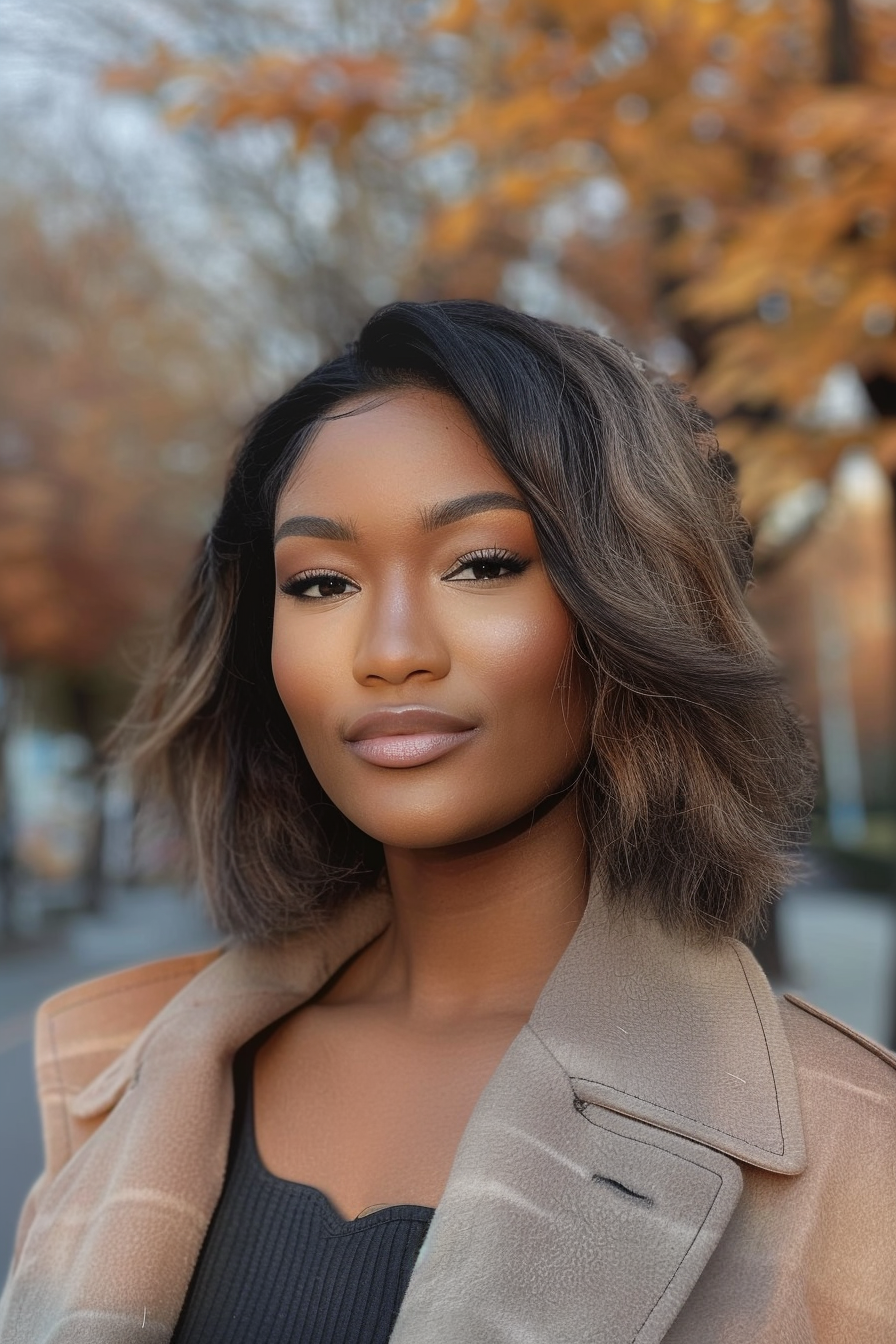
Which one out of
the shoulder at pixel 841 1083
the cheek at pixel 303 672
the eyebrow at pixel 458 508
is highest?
the eyebrow at pixel 458 508

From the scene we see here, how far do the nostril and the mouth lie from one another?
475mm

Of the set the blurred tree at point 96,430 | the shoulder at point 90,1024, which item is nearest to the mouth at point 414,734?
the shoulder at point 90,1024

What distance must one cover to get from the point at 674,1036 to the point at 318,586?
0.67m

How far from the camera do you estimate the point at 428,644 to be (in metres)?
1.61

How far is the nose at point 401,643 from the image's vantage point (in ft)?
5.24

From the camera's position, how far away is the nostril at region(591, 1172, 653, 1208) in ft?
4.85

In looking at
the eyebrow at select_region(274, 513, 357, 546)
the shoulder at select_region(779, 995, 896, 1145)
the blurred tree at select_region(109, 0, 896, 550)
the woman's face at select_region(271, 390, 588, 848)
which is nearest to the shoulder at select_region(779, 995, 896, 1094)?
the shoulder at select_region(779, 995, 896, 1145)

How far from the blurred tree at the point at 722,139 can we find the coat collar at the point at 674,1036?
2.29 m

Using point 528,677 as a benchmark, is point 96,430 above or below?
above

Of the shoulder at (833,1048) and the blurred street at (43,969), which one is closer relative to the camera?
the shoulder at (833,1048)

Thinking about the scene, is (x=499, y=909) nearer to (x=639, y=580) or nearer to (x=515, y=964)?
(x=515, y=964)

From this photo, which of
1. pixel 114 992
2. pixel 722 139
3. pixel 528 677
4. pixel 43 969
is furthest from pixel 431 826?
pixel 43 969

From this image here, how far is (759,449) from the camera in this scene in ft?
13.5

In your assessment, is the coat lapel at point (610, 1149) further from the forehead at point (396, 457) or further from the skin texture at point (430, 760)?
the forehead at point (396, 457)
